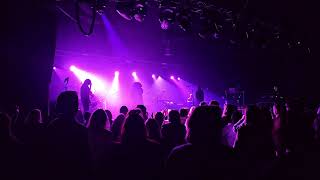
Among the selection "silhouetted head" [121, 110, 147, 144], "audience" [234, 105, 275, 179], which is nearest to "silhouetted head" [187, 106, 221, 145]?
"audience" [234, 105, 275, 179]

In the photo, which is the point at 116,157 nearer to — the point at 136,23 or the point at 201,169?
the point at 201,169

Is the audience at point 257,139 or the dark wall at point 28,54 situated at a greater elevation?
the dark wall at point 28,54

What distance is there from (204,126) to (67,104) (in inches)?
46.7

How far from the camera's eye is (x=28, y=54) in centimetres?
496

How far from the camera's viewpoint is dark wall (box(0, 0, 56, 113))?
15.6ft

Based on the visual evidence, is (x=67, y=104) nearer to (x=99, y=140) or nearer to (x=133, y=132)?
(x=133, y=132)

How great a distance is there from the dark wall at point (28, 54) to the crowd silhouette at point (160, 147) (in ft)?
1.13

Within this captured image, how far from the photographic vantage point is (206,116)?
213 cm

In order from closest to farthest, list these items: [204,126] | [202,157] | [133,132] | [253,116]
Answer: [202,157], [204,126], [133,132], [253,116]

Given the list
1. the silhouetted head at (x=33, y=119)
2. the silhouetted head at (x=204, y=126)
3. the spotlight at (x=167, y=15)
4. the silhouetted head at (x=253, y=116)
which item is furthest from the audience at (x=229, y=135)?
the spotlight at (x=167, y=15)

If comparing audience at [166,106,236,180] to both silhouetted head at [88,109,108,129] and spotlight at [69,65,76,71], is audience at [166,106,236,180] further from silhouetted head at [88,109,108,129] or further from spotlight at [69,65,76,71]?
spotlight at [69,65,76,71]

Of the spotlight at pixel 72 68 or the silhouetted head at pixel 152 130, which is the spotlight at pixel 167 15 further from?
the spotlight at pixel 72 68

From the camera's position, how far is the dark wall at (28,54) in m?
4.75

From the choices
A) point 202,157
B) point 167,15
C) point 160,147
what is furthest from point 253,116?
point 167,15
